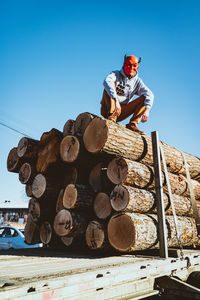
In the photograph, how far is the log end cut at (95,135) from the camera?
376 cm

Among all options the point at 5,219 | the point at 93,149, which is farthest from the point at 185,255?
the point at 5,219

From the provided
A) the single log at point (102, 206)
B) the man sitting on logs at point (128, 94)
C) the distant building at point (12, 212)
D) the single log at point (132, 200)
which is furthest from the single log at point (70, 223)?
the distant building at point (12, 212)

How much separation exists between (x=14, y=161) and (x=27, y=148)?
55cm

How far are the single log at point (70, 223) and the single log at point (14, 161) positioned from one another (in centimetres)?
147

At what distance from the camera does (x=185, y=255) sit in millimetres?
3295

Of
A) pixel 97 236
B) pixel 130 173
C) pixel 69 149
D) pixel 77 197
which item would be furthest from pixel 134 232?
pixel 69 149

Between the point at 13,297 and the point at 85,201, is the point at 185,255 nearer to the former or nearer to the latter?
the point at 85,201

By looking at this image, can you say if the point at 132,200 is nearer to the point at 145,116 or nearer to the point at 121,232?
the point at 121,232

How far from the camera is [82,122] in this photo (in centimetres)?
431

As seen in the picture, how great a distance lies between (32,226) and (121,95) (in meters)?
2.94

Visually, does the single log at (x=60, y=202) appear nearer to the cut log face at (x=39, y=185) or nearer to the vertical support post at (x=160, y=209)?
the cut log face at (x=39, y=185)

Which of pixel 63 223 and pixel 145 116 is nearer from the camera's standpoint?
pixel 63 223

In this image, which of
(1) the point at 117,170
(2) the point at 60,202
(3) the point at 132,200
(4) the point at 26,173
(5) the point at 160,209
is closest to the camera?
(5) the point at 160,209

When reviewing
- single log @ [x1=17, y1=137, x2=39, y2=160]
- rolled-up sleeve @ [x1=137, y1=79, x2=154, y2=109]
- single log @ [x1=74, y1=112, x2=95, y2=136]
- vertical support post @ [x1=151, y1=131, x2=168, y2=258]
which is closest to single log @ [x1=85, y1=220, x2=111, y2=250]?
vertical support post @ [x1=151, y1=131, x2=168, y2=258]
